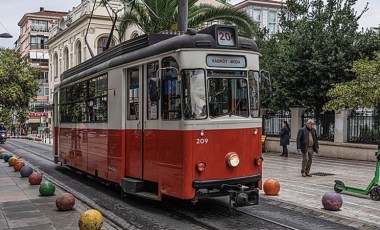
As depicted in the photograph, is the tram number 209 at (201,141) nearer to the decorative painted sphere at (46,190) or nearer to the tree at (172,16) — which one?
the decorative painted sphere at (46,190)

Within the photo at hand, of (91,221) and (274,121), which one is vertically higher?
(274,121)

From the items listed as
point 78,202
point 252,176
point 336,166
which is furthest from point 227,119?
point 336,166

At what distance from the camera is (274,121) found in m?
25.2

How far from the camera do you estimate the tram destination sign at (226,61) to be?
8.73 meters

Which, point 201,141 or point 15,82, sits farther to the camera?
point 15,82

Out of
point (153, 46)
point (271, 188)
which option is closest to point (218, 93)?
point (153, 46)

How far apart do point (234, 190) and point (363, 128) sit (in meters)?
12.4

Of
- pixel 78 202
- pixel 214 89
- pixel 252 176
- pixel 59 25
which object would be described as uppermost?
pixel 59 25

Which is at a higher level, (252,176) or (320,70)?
(320,70)

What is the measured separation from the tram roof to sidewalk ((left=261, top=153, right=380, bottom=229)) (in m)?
3.57

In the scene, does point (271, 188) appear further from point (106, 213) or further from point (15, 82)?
point (15, 82)

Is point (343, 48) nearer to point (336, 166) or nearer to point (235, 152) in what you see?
point (336, 166)

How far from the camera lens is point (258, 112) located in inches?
369

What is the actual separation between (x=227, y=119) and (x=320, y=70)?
14063mm
